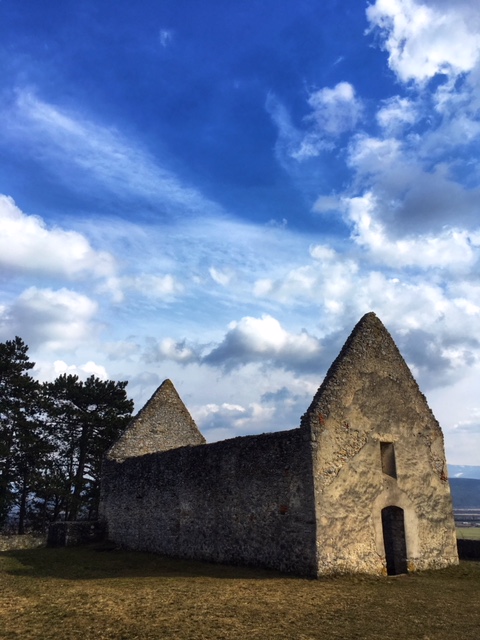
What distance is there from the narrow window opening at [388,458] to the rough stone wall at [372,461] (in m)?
0.14

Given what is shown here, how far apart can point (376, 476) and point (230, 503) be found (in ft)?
14.7

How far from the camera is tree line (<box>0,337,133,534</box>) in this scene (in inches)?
1243

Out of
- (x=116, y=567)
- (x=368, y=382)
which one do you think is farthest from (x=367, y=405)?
(x=116, y=567)

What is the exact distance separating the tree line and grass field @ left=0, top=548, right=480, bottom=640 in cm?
1726

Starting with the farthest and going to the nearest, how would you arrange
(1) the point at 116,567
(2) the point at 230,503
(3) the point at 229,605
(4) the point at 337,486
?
1. (1) the point at 116,567
2. (2) the point at 230,503
3. (4) the point at 337,486
4. (3) the point at 229,605

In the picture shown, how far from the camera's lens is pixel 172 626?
27.9ft

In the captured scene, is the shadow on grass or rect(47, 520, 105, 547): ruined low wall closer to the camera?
the shadow on grass

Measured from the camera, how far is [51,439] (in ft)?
110

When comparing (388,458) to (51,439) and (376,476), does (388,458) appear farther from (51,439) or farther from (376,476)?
(51,439)

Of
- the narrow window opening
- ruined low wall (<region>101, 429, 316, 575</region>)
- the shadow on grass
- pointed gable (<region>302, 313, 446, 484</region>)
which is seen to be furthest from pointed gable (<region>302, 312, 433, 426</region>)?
the shadow on grass

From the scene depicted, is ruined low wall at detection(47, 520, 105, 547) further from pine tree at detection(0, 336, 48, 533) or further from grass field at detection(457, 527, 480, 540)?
grass field at detection(457, 527, 480, 540)

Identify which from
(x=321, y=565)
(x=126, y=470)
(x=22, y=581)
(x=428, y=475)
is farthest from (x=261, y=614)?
(x=126, y=470)

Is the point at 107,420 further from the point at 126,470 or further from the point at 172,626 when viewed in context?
the point at 172,626

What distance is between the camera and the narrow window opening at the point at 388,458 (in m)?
15.4
